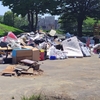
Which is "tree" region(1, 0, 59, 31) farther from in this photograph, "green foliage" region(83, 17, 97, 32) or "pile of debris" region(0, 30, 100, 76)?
"pile of debris" region(0, 30, 100, 76)

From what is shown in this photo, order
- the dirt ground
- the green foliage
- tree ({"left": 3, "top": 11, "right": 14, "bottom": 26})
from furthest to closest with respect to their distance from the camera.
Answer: tree ({"left": 3, "top": 11, "right": 14, "bottom": 26}) → the green foliage → the dirt ground

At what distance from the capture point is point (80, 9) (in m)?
42.2

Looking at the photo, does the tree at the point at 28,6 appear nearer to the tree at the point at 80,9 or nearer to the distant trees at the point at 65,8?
the distant trees at the point at 65,8

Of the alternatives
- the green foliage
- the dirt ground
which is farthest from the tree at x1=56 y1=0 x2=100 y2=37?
the dirt ground

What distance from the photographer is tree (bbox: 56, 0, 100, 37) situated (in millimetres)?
41500

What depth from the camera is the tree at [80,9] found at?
41.5 meters

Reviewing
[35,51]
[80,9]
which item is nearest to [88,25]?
[80,9]

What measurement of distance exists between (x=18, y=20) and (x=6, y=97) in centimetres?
6555

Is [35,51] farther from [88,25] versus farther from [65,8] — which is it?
[88,25]

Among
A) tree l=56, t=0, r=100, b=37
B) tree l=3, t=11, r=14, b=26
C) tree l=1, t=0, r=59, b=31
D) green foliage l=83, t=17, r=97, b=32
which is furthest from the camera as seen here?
tree l=3, t=11, r=14, b=26

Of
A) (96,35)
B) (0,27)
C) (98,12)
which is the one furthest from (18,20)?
(96,35)

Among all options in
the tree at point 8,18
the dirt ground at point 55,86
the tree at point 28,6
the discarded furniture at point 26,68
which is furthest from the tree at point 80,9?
the dirt ground at point 55,86

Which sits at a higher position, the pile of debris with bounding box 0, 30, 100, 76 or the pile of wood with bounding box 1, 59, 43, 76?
the pile of debris with bounding box 0, 30, 100, 76

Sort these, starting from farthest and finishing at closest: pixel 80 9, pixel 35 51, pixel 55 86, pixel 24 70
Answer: pixel 80 9, pixel 35 51, pixel 24 70, pixel 55 86
